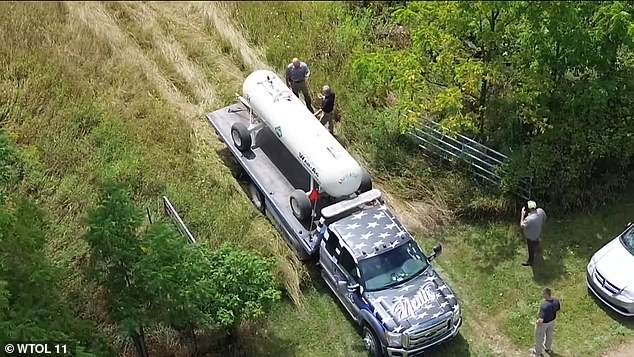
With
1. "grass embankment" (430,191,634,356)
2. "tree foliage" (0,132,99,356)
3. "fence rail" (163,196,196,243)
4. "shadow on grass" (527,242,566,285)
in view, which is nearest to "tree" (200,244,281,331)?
"fence rail" (163,196,196,243)

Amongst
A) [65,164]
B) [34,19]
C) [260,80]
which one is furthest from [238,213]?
[34,19]

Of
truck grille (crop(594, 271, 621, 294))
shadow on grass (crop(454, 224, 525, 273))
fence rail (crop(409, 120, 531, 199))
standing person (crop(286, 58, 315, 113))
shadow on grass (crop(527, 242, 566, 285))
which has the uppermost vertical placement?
standing person (crop(286, 58, 315, 113))

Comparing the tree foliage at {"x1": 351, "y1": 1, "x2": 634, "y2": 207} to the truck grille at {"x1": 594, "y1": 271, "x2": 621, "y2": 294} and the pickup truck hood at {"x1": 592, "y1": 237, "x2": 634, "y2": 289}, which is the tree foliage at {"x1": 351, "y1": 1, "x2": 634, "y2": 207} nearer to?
the pickup truck hood at {"x1": 592, "y1": 237, "x2": 634, "y2": 289}

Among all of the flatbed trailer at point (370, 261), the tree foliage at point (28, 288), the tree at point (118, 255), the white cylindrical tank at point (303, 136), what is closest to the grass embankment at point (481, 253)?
the flatbed trailer at point (370, 261)

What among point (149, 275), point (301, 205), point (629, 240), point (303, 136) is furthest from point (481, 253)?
point (149, 275)

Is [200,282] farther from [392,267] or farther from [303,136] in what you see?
[303,136]

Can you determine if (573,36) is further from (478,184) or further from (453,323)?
(453,323)
